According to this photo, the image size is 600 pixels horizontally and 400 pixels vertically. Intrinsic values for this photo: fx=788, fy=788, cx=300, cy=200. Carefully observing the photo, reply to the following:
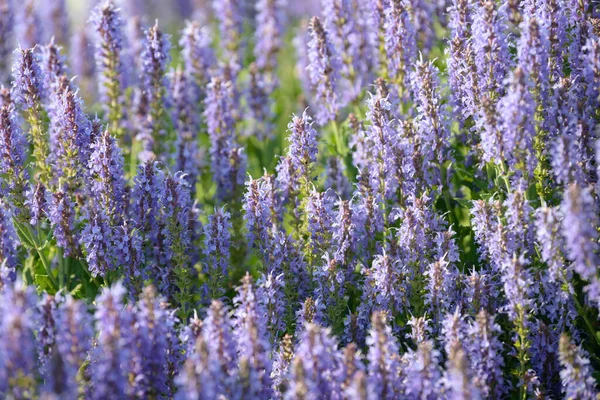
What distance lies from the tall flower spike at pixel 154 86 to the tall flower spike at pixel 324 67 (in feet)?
4.90

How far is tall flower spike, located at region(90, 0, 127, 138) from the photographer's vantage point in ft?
25.5

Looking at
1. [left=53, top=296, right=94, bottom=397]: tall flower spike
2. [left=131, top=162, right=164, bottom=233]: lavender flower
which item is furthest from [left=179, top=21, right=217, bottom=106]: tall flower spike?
[left=53, top=296, right=94, bottom=397]: tall flower spike

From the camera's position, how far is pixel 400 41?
743 cm

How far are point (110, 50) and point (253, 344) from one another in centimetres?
419

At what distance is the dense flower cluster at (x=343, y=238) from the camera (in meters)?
4.76

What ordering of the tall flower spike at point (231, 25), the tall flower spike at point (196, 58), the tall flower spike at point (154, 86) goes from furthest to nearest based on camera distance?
the tall flower spike at point (231, 25) < the tall flower spike at point (196, 58) < the tall flower spike at point (154, 86)

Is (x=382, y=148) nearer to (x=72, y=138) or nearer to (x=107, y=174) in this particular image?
(x=107, y=174)

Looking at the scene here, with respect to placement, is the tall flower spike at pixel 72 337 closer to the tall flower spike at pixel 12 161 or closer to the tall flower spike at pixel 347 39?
the tall flower spike at pixel 12 161

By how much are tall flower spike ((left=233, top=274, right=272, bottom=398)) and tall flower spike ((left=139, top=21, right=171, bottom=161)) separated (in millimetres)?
3347

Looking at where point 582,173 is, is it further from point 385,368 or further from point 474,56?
point 385,368

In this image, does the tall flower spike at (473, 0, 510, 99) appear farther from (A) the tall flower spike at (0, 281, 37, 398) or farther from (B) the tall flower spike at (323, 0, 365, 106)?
(A) the tall flower spike at (0, 281, 37, 398)

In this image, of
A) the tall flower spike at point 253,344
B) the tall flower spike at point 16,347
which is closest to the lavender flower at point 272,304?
the tall flower spike at point 253,344

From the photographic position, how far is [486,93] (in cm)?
624

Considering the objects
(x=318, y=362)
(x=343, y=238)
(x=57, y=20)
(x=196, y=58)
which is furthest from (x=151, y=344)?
(x=57, y=20)
